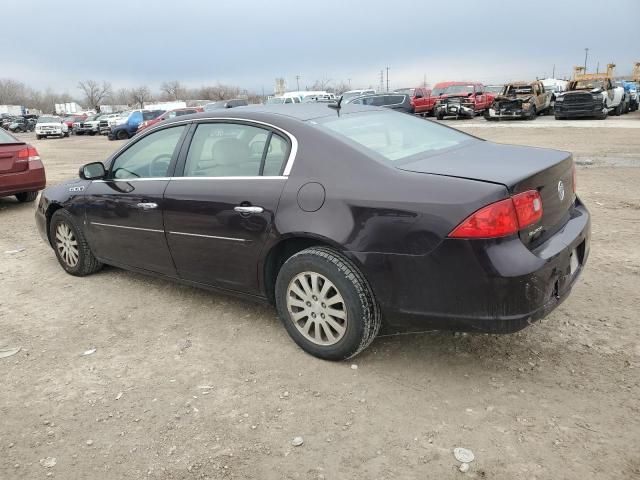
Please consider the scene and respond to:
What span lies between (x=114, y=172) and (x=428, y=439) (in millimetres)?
3360

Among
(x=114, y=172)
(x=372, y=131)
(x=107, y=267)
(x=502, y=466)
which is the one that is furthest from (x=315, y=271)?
(x=107, y=267)

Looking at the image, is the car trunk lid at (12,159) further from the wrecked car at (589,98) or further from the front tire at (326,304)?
the wrecked car at (589,98)

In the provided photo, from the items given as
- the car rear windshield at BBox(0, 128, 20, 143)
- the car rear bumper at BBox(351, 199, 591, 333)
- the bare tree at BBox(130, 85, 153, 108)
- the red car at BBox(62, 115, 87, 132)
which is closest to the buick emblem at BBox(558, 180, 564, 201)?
the car rear bumper at BBox(351, 199, 591, 333)

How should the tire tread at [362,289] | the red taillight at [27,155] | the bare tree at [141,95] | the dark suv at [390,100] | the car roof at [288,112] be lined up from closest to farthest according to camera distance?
the tire tread at [362,289], the car roof at [288,112], the red taillight at [27,155], the dark suv at [390,100], the bare tree at [141,95]

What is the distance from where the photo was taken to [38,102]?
14025 centimetres

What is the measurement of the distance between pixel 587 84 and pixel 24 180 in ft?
79.0

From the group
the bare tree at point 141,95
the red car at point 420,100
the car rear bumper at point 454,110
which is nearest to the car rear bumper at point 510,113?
the car rear bumper at point 454,110

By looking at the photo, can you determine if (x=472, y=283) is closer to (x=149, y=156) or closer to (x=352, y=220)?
(x=352, y=220)

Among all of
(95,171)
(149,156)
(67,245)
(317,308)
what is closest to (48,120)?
A: (67,245)

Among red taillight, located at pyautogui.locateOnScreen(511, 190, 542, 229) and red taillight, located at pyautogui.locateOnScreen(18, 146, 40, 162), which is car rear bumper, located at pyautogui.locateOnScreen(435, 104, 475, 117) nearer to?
red taillight, located at pyautogui.locateOnScreen(18, 146, 40, 162)

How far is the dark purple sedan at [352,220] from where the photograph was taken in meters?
2.69

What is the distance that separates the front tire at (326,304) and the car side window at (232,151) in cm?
65

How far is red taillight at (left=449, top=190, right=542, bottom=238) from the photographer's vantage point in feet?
8.60

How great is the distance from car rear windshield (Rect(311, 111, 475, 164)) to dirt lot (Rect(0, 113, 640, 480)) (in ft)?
4.06
